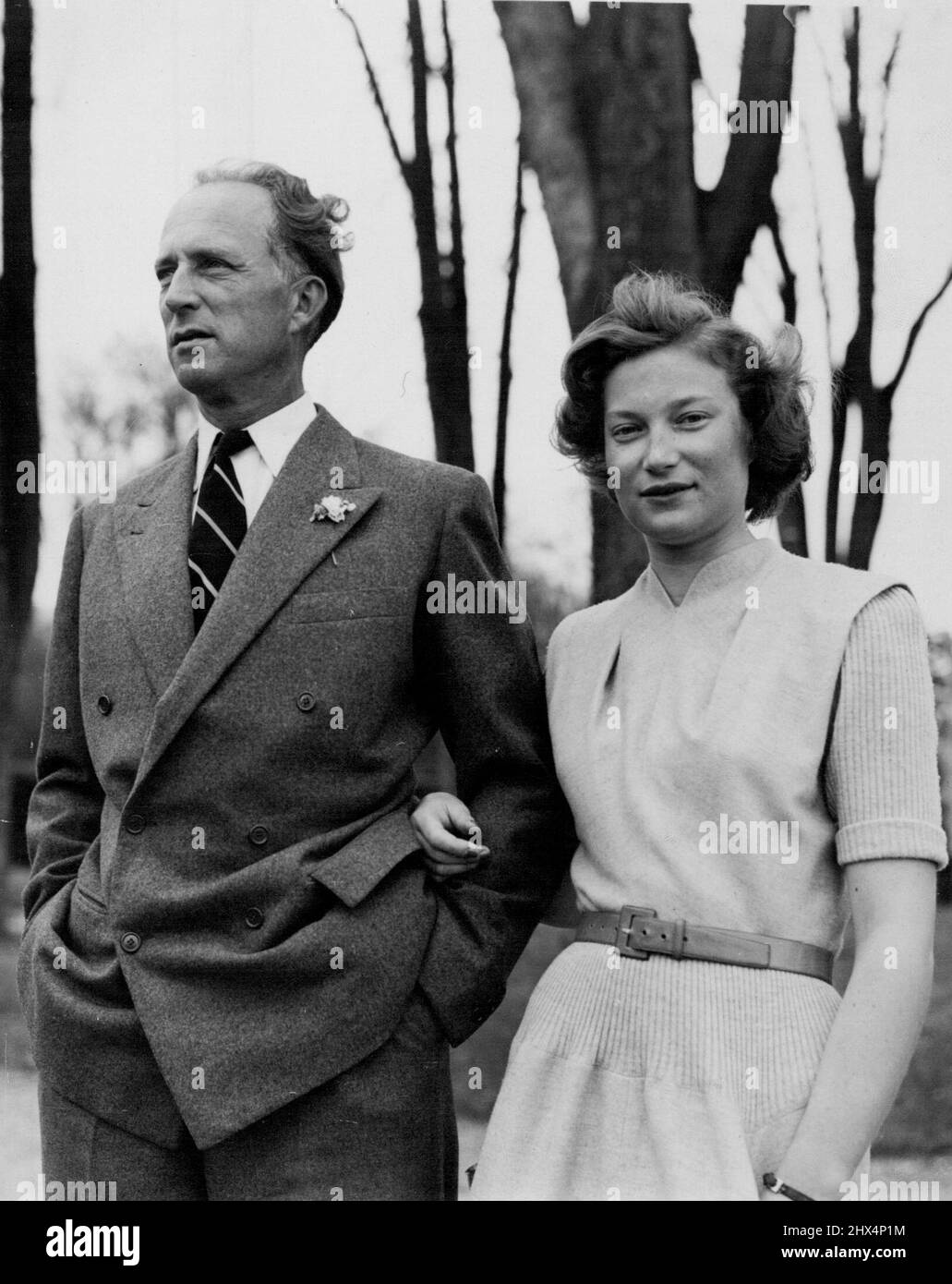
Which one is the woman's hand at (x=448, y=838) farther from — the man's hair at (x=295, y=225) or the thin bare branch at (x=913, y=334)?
the thin bare branch at (x=913, y=334)

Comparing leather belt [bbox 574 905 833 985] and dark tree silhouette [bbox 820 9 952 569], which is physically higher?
dark tree silhouette [bbox 820 9 952 569]

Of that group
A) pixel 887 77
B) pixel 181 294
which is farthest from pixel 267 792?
pixel 887 77

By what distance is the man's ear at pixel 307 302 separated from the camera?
240 centimetres

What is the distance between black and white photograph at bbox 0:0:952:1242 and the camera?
6.39ft

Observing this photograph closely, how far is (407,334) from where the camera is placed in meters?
3.02

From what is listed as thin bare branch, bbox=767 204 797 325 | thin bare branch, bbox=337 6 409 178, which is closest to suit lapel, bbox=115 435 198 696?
thin bare branch, bbox=337 6 409 178

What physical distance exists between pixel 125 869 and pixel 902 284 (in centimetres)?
195

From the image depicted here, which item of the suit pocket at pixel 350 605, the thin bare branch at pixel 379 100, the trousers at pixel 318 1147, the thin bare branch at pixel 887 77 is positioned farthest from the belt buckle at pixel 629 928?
the thin bare branch at pixel 887 77

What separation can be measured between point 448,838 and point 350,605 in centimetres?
38

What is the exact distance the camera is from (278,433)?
7.75ft

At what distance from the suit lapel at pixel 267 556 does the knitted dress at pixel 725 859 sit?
0.53 m

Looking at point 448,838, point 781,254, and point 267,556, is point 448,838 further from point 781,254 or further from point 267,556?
point 781,254

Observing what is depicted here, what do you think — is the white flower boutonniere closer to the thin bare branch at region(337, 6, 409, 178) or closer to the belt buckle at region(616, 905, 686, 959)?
the belt buckle at region(616, 905, 686, 959)

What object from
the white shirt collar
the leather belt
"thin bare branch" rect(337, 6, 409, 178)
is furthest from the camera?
"thin bare branch" rect(337, 6, 409, 178)
